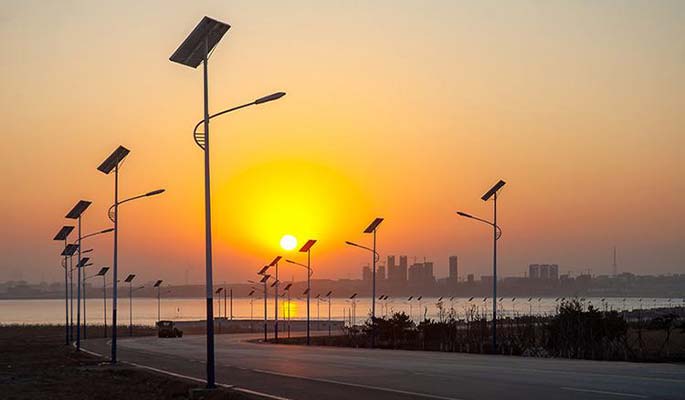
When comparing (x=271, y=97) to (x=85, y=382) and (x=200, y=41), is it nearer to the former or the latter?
(x=200, y=41)

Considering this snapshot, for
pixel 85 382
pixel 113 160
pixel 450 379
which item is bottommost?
pixel 85 382

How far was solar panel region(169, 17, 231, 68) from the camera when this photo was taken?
920 inches

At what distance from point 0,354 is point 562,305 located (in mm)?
31124

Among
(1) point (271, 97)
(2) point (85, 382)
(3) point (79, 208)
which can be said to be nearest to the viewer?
(1) point (271, 97)

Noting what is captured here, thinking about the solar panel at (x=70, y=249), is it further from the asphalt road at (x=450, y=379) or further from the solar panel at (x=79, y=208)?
the asphalt road at (x=450, y=379)

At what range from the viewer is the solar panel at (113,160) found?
38094mm

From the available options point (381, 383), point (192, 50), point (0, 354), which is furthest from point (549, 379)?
point (0, 354)

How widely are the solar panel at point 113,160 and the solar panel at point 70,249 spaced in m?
22.6

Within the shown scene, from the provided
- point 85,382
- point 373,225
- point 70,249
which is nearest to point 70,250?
point 70,249

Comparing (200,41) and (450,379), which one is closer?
(200,41)

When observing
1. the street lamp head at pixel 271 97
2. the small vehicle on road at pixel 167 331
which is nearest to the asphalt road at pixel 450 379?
the street lamp head at pixel 271 97

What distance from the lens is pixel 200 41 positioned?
76.9 feet

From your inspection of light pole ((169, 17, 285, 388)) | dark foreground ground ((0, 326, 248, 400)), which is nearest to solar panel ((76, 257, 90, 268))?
dark foreground ground ((0, 326, 248, 400))

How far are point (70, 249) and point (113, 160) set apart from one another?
23615 mm
